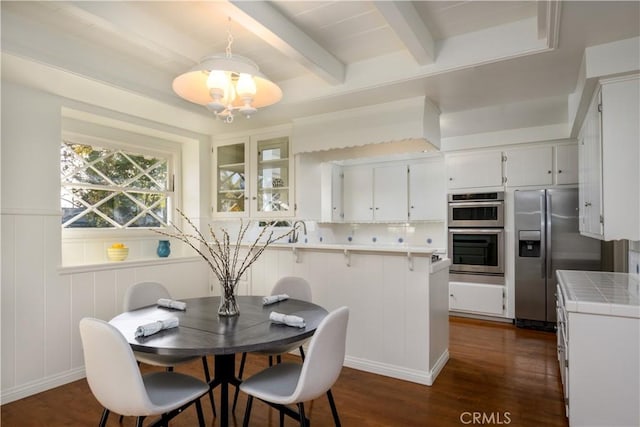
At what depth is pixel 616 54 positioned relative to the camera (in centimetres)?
227

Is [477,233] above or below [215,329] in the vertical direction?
above

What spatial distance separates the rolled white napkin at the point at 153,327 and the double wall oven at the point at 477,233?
4021mm

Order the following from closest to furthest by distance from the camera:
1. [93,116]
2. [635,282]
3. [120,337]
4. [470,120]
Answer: [120,337] < [635,282] < [93,116] < [470,120]

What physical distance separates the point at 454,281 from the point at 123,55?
4.49 metres

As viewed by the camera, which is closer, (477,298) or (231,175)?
(231,175)

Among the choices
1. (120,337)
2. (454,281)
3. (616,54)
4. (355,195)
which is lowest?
(454,281)

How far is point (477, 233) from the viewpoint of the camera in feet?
15.9

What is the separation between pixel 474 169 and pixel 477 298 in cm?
171

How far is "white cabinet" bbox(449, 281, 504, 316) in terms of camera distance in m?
4.70

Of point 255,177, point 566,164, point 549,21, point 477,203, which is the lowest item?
point 477,203

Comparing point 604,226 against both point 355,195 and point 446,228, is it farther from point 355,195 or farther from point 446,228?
point 355,195

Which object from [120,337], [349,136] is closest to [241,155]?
[349,136]

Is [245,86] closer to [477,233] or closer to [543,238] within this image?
[477,233]

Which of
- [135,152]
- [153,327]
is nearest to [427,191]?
[135,152]
